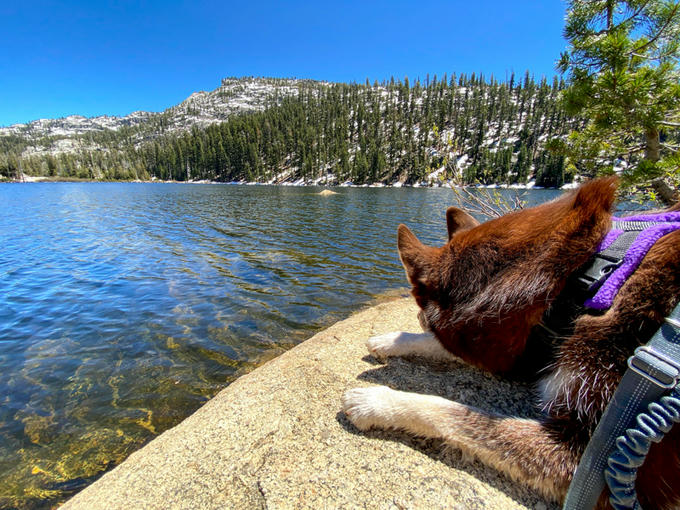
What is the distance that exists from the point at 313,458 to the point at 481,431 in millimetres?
1220

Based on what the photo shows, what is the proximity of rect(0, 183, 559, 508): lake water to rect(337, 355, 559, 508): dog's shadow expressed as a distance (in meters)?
3.16

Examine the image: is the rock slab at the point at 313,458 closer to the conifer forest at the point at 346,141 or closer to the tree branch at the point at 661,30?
the tree branch at the point at 661,30

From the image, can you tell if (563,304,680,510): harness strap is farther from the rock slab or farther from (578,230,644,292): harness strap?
the rock slab

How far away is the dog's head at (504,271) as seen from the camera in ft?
5.98

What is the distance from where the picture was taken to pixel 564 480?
162 cm

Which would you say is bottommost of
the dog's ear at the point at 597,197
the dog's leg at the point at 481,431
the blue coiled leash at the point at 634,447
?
the dog's leg at the point at 481,431

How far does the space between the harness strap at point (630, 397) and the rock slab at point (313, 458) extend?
0.48 meters

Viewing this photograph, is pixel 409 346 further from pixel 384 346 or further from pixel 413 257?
pixel 413 257

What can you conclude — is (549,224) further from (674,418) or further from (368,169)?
(368,169)

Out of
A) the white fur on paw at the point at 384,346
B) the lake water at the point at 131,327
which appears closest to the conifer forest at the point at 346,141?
the lake water at the point at 131,327

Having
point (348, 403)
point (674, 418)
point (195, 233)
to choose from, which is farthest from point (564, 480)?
point (195, 233)

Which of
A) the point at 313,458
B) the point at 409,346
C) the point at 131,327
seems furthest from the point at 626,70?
the point at 131,327

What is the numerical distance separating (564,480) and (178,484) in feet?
8.75

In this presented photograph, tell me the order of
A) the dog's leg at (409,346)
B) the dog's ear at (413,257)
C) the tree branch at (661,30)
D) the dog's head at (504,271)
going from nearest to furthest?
the dog's head at (504,271), the dog's ear at (413,257), the dog's leg at (409,346), the tree branch at (661,30)
